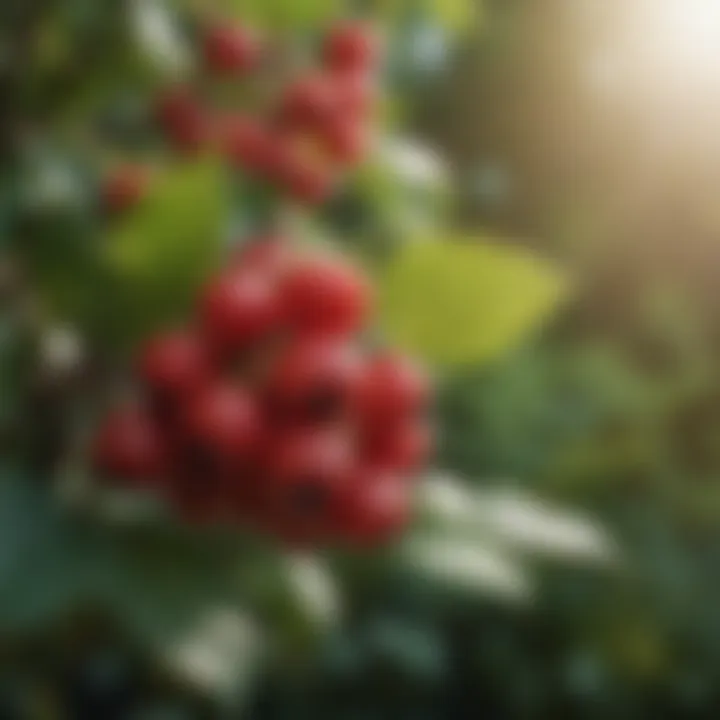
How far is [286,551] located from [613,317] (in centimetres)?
115

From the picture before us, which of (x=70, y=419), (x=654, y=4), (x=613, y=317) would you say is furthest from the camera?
(x=613, y=317)

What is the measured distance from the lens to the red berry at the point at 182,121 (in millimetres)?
844

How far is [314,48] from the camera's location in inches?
36.0

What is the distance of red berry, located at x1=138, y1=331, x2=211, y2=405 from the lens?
0.58 metres

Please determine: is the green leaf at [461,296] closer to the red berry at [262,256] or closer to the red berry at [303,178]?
the red berry at [262,256]

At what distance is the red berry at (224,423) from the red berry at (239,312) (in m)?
0.02

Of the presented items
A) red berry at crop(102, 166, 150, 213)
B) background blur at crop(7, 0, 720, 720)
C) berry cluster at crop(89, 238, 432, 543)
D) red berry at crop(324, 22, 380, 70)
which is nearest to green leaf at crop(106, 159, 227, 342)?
berry cluster at crop(89, 238, 432, 543)

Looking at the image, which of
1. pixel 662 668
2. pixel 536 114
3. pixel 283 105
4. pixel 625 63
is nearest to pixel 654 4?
pixel 625 63

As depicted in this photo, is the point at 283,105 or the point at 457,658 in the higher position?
the point at 457,658

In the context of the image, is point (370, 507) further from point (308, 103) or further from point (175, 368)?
point (308, 103)

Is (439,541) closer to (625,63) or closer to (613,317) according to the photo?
(625,63)

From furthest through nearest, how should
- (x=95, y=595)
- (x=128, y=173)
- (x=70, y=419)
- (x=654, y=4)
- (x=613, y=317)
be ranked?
1. (x=613, y=317)
2. (x=654, y=4)
3. (x=128, y=173)
4. (x=70, y=419)
5. (x=95, y=595)

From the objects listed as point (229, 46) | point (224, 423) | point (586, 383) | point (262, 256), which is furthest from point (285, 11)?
point (586, 383)

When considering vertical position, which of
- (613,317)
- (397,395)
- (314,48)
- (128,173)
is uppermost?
(613,317)
